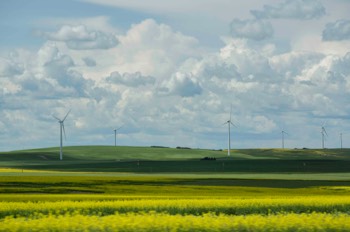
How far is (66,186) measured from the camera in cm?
10981

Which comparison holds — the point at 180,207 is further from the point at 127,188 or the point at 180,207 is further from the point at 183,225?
the point at 127,188

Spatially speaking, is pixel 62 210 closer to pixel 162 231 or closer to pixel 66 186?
pixel 162 231

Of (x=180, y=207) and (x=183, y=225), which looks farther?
(x=180, y=207)

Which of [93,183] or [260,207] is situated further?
[93,183]

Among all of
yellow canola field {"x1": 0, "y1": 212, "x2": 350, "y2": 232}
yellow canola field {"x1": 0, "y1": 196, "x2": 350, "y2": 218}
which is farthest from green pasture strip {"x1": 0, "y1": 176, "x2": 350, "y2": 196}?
yellow canola field {"x1": 0, "y1": 212, "x2": 350, "y2": 232}

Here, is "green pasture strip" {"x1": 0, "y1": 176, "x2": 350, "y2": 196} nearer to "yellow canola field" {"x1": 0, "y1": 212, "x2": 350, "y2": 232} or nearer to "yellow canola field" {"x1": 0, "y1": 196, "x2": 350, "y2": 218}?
"yellow canola field" {"x1": 0, "y1": 196, "x2": 350, "y2": 218}

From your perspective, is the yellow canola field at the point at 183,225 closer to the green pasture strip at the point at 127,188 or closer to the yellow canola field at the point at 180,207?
the yellow canola field at the point at 180,207

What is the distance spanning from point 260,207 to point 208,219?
2389cm

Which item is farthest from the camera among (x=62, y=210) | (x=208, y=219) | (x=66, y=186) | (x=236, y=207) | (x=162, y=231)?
(x=66, y=186)

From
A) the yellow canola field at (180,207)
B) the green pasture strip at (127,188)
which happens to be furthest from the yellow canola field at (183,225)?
the green pasture strip at (127,188)

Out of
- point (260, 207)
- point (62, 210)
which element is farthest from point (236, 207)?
point (62, 210)

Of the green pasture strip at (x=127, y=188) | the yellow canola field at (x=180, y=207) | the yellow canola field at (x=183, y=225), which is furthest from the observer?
the green pasture strip at (x=127, y=188)

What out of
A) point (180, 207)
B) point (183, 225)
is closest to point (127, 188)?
point (180, 207)

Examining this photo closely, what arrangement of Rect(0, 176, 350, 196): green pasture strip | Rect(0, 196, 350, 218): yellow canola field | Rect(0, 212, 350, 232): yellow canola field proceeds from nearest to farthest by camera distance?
1. Rect(0, 212, 350, 232): yellow canola field
2. Rect(0, 196, 350, 218): yellow canola field
3. Rect(0, 176, 350, 196): green pasture strip
